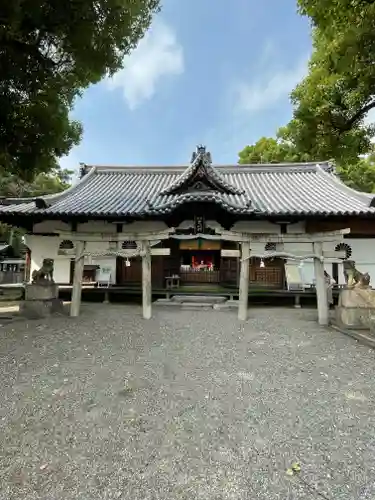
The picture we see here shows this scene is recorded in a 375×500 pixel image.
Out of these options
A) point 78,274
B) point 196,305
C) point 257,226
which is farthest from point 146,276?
point 257,226

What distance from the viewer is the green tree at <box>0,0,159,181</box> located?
5758mm

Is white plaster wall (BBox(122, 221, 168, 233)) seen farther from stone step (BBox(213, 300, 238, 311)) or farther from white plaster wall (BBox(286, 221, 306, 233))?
white plaster wall (BBox(286, 221, 306, 233))

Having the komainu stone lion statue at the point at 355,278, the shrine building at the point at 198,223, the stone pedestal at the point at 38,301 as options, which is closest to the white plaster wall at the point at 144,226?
the shrine building at the point at 198,223

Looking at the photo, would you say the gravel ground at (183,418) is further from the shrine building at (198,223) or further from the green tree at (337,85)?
the green tree at (337,85)

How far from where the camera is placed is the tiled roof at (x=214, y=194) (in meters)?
10.8

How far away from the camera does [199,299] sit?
11430 mm

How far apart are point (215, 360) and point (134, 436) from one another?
2570 millimetres

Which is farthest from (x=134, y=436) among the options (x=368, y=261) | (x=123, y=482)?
(x=368, y=261)

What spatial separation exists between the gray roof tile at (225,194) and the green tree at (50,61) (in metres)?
3.26

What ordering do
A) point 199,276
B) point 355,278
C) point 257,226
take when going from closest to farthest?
point 355,278
point 257,226
point 199,276

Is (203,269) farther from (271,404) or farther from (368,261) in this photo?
(271,404)

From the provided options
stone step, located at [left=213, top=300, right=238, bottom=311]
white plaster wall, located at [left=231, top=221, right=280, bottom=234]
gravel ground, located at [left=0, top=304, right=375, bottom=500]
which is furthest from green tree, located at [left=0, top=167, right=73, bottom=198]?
gravel ground, located at [left=0, top=304, right=375, bottom=500]

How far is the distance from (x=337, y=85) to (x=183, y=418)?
25.4 ft

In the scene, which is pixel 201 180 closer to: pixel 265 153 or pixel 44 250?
pixel 44 250
